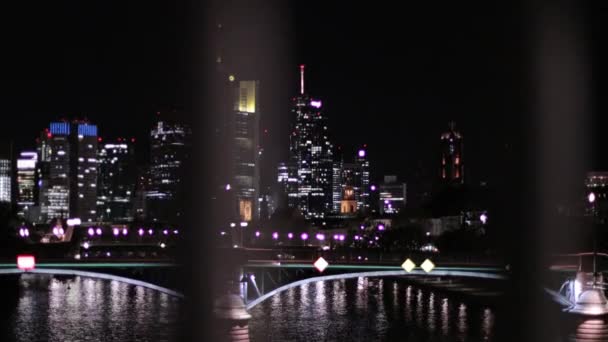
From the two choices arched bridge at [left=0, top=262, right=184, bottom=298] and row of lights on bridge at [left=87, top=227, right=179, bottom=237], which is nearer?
arched bridge at [left=0, top=262, right=184, bottom=298]

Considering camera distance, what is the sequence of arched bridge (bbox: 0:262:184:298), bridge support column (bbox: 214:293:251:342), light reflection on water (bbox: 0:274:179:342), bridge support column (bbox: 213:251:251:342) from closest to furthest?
bridge support column (bbox: 213:251:251:342) < bridge support column (bbox: 214:293:251:342) < arched bridge (bbox: 0:262:184:298) < light reflection on water (bbox: 0:274:179:342)

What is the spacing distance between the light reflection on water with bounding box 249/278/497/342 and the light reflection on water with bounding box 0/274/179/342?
7115mm

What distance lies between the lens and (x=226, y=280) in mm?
55875

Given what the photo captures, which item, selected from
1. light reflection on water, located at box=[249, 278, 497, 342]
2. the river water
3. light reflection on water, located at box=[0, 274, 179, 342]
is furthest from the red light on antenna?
light reflection on water, located at box=[249, 278, 497, 342]

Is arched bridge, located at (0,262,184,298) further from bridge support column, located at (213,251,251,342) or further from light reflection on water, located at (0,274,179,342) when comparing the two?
bridge support column, located at (213,251,251,342)

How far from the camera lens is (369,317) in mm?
69875

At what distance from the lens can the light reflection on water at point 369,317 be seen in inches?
2383

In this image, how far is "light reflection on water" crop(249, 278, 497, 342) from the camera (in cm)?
6053

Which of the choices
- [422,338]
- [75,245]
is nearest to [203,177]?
[75,245]

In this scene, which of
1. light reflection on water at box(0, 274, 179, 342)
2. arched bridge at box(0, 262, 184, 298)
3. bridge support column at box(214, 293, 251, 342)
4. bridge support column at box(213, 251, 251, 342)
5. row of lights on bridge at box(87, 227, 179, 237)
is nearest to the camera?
bridge support column at box(213, 251, 251, 342)

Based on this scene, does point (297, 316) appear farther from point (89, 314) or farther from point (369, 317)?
point (89, 314)

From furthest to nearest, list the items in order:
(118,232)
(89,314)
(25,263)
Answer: (118,232) → (89,314) → (25,263)

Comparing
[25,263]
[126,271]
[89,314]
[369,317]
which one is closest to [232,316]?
[126,271]

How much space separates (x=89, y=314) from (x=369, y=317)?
20.6 m
